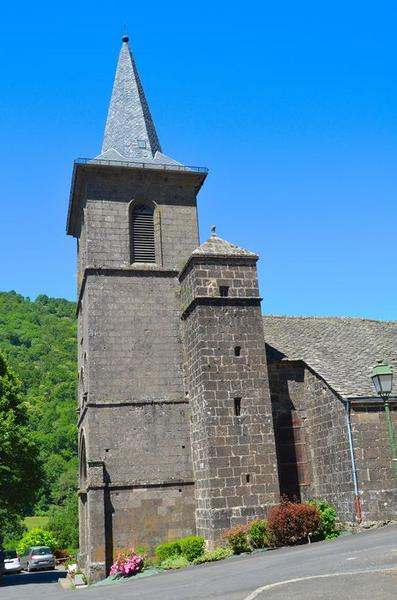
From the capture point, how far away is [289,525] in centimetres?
1797

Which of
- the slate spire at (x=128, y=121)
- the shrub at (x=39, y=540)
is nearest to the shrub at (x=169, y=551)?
the slate spire at (x=128, y=121)

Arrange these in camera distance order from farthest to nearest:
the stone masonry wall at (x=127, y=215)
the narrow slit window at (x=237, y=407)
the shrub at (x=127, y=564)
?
the stone masonry wall at (x=127, y=215), the narrow slit window at (x=237, y=407), the shrub at (x=127, y=564)

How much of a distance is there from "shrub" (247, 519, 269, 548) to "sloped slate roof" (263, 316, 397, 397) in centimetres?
498

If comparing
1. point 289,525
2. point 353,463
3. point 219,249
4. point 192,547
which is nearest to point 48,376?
point 219,249

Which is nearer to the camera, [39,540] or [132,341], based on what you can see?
[132,341]

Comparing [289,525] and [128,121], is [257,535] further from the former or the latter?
[128,121]

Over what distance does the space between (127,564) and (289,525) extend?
16.1 ft

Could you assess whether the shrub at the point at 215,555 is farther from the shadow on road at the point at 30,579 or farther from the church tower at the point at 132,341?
the shadow on road at the point at 30,579

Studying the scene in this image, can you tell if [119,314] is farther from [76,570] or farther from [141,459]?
[76,570]

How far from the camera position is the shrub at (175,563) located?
17.8m

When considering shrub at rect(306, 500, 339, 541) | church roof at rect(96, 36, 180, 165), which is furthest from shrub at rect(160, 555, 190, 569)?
church roof at rect(96, 36, 180, 165)

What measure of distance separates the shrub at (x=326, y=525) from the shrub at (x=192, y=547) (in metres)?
3.37

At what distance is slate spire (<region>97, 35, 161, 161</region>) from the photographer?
25375 mm

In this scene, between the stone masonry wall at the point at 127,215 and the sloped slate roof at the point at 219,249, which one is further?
the stone masonry wall at the point at 127,215
